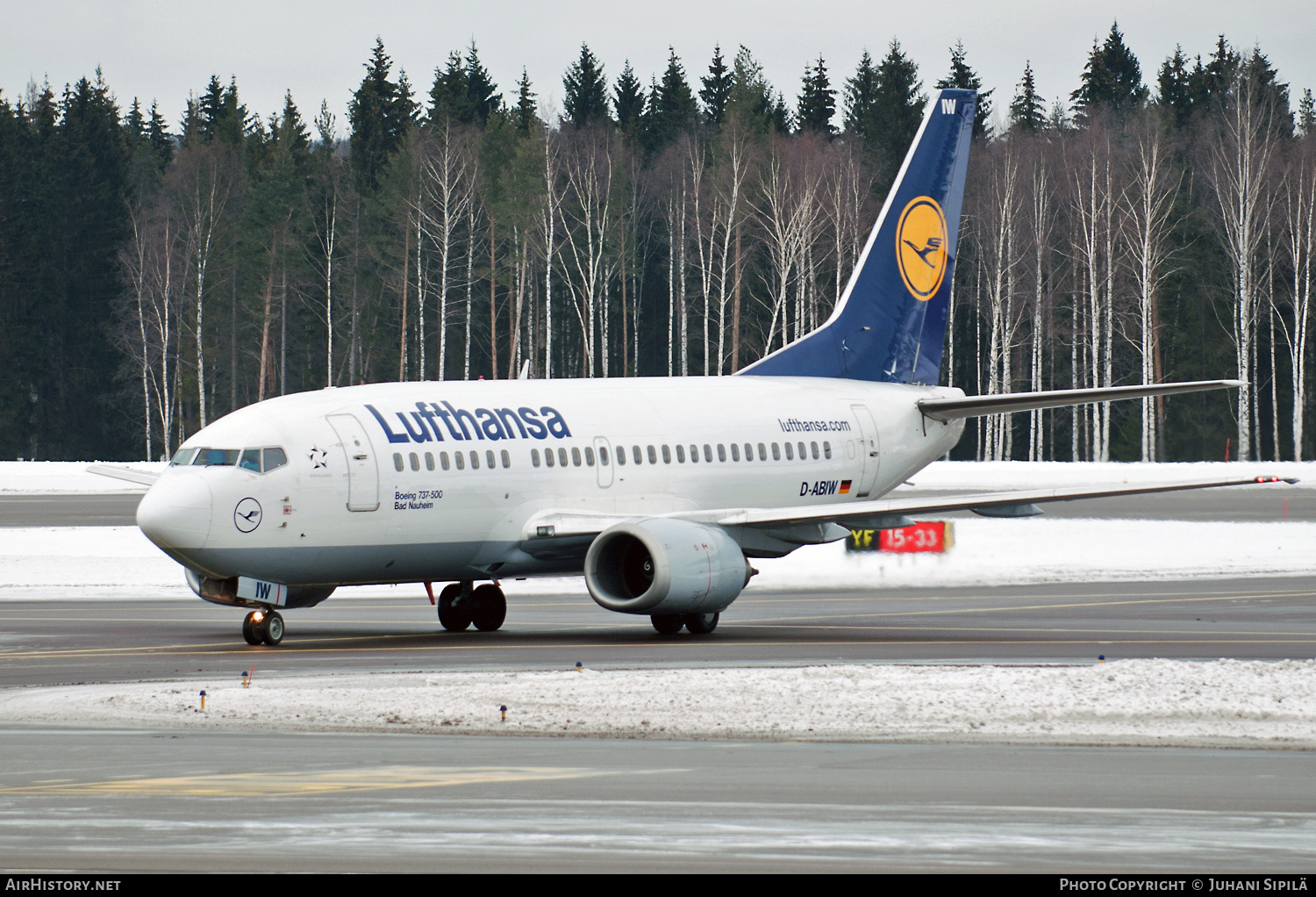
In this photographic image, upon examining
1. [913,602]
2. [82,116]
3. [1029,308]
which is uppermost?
[82,116]

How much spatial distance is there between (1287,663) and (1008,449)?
7199 centimetres

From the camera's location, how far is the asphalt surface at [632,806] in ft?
31.2

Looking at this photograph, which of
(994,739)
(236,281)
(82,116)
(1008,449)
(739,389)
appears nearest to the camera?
(994,739)

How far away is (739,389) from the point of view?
30.4m

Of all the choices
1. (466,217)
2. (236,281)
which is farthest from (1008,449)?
(236,281)

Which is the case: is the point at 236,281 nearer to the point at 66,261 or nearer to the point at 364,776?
the point at 66,261

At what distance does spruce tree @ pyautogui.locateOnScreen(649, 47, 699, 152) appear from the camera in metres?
117

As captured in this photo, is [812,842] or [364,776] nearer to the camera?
[812,842]

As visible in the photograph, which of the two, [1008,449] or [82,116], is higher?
[82,116]

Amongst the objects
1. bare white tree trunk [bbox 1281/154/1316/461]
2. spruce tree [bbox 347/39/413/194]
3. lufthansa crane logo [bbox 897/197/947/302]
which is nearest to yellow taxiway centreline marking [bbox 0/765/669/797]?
lufthansa crane logo [bbox 897/197/947/302]

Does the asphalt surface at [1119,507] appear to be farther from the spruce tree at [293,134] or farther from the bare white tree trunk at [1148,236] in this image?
the spruce tree at [293,134]

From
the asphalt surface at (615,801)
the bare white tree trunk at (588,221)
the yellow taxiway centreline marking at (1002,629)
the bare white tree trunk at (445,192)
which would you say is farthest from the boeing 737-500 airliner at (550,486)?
the bare white tree trunk at (445,192)

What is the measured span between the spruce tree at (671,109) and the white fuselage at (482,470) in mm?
85967

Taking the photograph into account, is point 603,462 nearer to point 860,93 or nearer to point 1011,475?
point 1011,475
